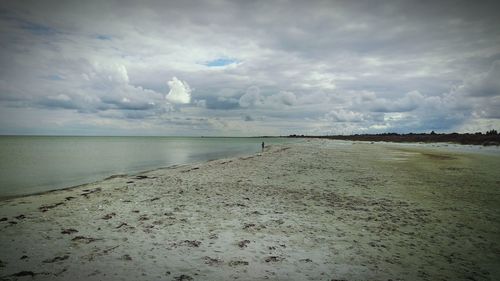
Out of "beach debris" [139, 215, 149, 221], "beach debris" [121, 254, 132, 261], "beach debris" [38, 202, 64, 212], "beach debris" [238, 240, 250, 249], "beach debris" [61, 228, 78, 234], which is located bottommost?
"beach debris" [38, 202, 64, 212]

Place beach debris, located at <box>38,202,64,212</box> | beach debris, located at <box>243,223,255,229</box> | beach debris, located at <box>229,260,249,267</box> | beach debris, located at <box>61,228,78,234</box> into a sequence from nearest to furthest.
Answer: beach debris, located at <box>229,260,249,267</box>
beach debris, located at <box>61,228,78,234</box>
beach debris, located at <box>243,223,255,229</box>
beach debris, located at <box>38,202,64,212</box>

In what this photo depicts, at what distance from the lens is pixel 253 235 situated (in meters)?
8.25

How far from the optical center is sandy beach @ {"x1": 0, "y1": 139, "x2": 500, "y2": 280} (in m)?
6.23

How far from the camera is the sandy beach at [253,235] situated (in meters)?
6.23

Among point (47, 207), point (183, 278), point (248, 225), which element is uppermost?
point (248, 225)

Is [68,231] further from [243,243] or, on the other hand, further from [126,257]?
[243,243]

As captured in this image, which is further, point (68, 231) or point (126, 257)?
point (68, 231)

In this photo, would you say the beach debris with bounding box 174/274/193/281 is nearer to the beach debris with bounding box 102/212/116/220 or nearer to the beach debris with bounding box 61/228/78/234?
the beach debris with bounding box 61/228/78/234

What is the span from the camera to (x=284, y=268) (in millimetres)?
6340

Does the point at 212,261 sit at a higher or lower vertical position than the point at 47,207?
higher

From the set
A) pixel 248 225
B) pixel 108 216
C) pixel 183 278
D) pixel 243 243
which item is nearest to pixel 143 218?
pixel 108 216

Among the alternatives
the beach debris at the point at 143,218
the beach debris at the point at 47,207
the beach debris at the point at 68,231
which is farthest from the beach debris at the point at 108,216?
the beach debris at the point at 47,207

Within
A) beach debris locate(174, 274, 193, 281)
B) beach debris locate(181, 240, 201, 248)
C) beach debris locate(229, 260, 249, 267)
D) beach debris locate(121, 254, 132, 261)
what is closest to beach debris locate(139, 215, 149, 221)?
beach debris locate(181, 240, 201, 248)

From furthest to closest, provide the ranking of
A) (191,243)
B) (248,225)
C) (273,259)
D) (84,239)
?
(248,225) → (84,239) → (191,243) → (273,259)
